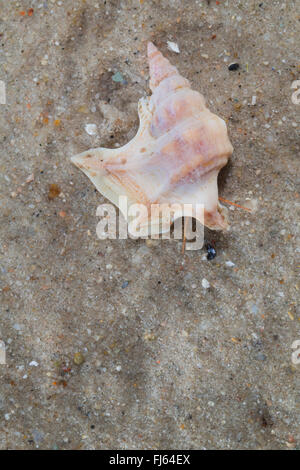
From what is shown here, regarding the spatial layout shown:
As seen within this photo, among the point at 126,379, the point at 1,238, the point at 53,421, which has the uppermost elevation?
the point at 1,238

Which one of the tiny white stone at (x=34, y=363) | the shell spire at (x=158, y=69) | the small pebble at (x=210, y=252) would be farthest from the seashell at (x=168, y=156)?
the tiny white stone at (x=34, y=363)

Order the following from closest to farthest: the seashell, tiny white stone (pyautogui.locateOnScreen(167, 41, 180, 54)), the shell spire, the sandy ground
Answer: the seashell, the shell spire, the sandy ground, tiny white stone (pyautogui.locateOnScreen(167, 41, 180, 54))

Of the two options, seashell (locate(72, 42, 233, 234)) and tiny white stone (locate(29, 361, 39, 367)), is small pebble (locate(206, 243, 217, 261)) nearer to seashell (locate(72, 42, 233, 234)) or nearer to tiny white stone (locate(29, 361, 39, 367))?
seashell (locate(72, 42, 233, 234))

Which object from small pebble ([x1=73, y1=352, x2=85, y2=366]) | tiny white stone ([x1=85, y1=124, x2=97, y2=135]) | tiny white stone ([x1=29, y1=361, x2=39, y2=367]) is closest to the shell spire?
tiny white stone ([x1=85, y1=124, x2=97, y2=135])

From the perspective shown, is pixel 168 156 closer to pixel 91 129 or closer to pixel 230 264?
pixel 91 129

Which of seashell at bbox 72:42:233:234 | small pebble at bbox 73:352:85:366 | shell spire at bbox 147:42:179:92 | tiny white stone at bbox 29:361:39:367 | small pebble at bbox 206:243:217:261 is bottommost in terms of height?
tiny white stone at bbox 29:361:39:367
